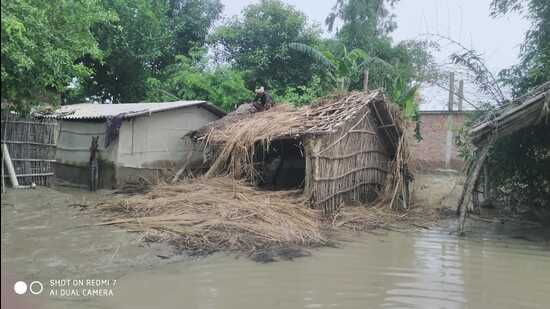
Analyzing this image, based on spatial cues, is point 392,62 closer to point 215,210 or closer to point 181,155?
point 181,155

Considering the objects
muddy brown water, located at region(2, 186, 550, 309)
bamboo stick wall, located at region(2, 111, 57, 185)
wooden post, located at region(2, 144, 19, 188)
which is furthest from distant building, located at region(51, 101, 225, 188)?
muddy brown water, located at region(2, 186, 550, 309)

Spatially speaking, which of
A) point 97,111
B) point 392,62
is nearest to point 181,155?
point 97,111

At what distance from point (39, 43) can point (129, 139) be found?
18.3 feet

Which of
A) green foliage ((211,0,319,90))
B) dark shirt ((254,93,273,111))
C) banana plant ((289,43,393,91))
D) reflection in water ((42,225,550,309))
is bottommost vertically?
reflection in water ((42,225,550,309))

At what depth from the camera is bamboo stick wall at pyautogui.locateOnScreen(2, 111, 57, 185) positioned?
905cm

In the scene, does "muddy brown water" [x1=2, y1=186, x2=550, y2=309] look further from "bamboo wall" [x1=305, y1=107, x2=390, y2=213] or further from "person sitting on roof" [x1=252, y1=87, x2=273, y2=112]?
"person sitting on roof" [x1=252, y1=87, x2=273, y2=112]

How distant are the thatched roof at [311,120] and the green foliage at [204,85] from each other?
4.97 m

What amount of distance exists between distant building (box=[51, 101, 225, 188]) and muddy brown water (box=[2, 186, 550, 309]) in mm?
4503

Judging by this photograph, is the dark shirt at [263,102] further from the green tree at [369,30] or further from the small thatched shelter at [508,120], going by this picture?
the green tree at [369,30]

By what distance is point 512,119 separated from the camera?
7688mm

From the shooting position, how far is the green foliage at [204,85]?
16.1 m

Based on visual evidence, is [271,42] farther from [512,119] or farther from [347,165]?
[512,119]

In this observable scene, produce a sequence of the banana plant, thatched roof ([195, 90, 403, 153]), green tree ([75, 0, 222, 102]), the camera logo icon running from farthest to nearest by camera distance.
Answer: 1. green tree ([75, 0, 222, 102])
2. the banana plant
3. thatched roof ([195, 90, 403, 153])
4. the camera logo icon

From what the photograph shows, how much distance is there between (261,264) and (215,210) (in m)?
1.84
